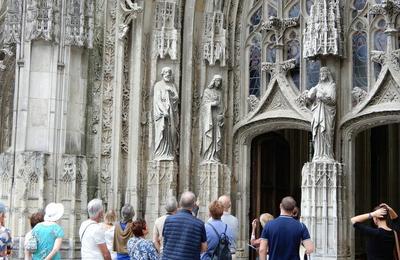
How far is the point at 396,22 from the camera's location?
55.8ft

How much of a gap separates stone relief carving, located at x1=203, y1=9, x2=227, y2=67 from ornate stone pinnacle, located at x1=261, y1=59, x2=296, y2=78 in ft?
3.36

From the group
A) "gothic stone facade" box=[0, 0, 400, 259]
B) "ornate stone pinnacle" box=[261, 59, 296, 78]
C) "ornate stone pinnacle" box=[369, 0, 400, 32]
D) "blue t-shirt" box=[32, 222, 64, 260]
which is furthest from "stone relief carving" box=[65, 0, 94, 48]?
"blue t-shirt" box=[32, 222, 64, 260]

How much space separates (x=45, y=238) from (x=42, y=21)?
870cm

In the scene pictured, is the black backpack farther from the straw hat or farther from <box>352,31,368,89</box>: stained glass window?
<box>352,31,368,89</box>: stained glass window

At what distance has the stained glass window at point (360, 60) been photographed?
57.2 feet

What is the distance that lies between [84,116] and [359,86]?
20.9ft

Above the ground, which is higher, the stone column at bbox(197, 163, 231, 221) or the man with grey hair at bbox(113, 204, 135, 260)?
the stone column at bbox(197, 163, 231, 221)

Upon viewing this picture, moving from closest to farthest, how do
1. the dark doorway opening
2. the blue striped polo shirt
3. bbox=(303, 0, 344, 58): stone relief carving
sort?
the blue striped polo shirt → bbox=(303, 0, 344, 58): stone relief carving → the dark doorway opening

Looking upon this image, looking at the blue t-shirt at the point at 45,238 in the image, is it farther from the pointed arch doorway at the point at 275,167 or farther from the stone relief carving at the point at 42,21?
the pointed arch doorway at the point at 275,167

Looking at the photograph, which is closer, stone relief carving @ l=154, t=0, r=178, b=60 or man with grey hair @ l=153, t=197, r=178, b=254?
man with grey hair @ l=153, t=197, r=178, b=254

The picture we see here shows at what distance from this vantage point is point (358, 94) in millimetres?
17281

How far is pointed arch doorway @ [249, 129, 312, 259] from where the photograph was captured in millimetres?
19672

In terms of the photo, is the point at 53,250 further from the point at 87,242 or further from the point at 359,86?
the point at 359,86

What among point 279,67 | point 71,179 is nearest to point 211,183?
point 279,67
